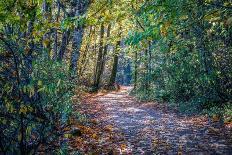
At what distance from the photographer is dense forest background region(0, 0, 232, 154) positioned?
593 cm

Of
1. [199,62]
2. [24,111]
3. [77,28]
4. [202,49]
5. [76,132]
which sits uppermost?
[77,28]

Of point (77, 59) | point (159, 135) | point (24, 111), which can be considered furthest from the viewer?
point (77, 59)

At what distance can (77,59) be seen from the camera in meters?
12.4

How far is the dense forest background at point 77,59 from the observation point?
5.93 meters

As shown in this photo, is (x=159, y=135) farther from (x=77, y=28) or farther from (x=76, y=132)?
(x=77, y=28)

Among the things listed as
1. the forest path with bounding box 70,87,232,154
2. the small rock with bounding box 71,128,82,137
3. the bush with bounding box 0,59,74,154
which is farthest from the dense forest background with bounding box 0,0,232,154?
the forest path with bounding box 70,87,232,154

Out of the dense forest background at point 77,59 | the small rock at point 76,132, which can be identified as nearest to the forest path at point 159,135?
the small rock at point 76,132

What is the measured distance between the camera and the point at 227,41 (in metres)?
12.9

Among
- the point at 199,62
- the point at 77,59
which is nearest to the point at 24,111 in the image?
the point at 77,59

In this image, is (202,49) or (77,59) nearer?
(77,59)

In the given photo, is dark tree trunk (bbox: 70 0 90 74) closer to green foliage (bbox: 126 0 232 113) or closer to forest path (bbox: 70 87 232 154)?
green foliage (bbox: 126 0 232 113)

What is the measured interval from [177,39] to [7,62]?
11.9 m

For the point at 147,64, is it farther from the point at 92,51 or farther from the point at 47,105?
the point at 47,105

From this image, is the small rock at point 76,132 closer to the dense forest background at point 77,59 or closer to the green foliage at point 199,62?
the dense forest background at point 77,59
